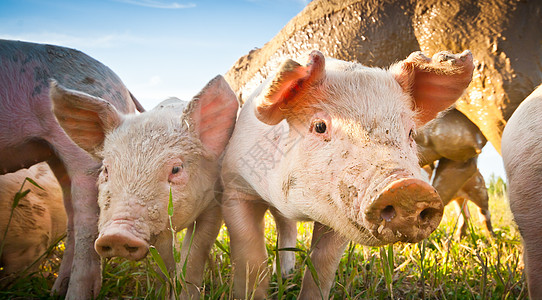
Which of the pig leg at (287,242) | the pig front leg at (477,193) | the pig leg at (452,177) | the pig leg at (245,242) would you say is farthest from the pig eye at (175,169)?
the pig front leg at (477,193)

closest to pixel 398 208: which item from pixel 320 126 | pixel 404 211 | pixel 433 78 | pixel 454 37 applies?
pixel 404 211

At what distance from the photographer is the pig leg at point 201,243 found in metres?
2.64

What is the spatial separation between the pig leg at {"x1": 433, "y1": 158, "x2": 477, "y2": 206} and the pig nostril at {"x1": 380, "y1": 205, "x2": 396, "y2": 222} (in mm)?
3546

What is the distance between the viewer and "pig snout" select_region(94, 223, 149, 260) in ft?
6.35

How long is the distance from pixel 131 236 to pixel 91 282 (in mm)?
823

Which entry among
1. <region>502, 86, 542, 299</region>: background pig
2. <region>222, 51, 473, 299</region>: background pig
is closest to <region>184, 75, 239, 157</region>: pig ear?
<region>222, 51, 473, 299</region>: background pig

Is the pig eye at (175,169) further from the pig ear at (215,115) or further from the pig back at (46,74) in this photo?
the pig back at (46,74)

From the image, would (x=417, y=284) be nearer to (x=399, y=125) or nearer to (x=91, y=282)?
(x=399, y=125)

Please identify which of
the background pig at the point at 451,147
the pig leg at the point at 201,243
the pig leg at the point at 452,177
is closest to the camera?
the pig leg at the point at 201,243

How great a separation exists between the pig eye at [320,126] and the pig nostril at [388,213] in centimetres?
50

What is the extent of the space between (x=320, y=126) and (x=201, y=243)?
1186 mm

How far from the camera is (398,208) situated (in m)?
1.50

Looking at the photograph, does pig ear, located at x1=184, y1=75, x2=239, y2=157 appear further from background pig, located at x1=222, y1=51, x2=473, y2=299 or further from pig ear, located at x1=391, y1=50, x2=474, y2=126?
pig ear, located at x1=391, y1=50, x2=474, y2=126

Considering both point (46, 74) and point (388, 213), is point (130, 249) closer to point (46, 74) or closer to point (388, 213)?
point (388, 213)
